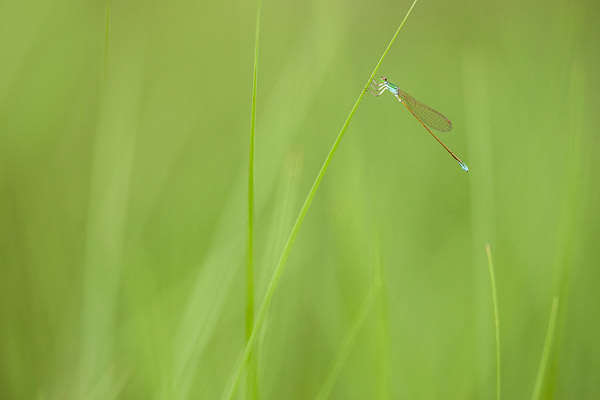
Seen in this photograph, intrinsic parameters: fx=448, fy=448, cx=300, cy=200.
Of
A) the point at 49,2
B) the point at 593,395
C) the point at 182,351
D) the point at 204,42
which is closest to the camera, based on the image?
the point at 182,351

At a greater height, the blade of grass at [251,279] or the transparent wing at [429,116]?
the transparent wing at [429,116]

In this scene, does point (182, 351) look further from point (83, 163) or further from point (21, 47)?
point (21, 47)

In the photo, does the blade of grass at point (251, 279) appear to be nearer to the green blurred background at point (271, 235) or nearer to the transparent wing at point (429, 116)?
the green blurred background at point (271, 235)

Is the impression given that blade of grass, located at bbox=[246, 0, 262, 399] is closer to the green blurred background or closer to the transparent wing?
the green blurred background

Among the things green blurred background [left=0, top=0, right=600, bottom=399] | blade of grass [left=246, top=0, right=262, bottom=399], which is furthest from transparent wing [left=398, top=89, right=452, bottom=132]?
blade of grass [left=246, top=0, right=262, bottom=399]

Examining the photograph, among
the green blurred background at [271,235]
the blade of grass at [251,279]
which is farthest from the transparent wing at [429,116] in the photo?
the blade of grass at [251,279]

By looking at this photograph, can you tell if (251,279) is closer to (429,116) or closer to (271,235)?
(271,235)

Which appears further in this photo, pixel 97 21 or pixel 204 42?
pixel 204 42

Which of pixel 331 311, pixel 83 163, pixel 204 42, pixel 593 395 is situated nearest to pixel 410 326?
pixel 331 311
